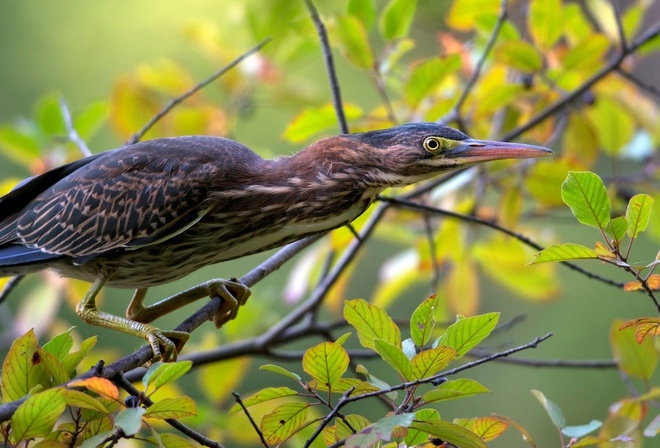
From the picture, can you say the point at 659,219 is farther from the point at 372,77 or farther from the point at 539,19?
the point at 372,77

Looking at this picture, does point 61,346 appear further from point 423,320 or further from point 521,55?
point 521,55

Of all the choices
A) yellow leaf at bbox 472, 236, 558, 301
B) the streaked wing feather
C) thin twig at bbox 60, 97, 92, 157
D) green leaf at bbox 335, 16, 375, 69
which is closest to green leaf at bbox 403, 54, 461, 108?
green leaf at bbox 335, 16, 375, 69

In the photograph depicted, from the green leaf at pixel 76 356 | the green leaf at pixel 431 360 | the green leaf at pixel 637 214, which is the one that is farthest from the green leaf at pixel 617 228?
the green leaf at pixel 76 356

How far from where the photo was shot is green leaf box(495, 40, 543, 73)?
3.23 metres

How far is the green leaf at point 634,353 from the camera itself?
8.09ft

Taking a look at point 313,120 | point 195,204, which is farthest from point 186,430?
point 313,120

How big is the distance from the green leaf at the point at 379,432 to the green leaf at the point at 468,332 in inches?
10.4

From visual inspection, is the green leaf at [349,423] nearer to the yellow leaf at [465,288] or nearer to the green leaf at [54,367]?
the green leaf at [54,367]

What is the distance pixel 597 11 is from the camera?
12.2ft

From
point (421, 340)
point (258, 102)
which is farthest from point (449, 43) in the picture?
point (421, 340)

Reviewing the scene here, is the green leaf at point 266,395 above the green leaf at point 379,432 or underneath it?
above

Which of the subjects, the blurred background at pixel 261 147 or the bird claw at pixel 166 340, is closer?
the bird claw at pixel 166 340

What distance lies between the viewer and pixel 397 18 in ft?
10.7

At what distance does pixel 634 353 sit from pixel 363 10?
1.60m
